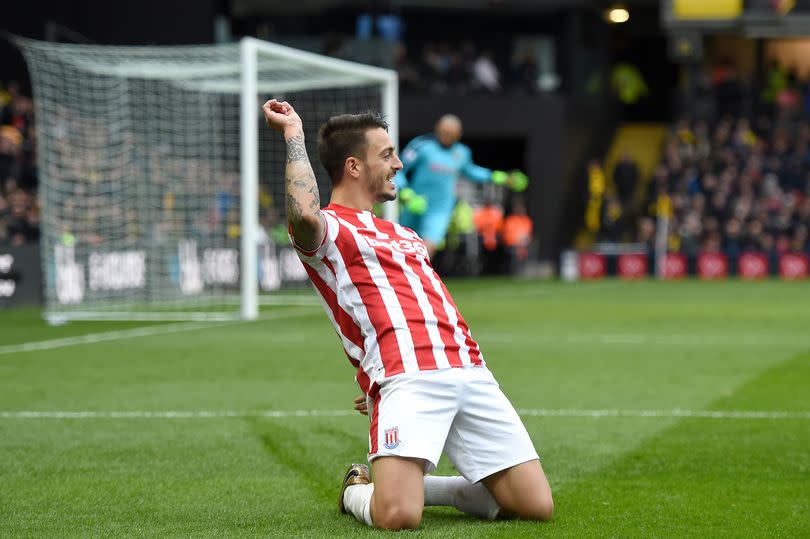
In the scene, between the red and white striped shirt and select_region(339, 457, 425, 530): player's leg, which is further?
the red and white striped shirt

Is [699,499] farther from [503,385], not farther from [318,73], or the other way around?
[318,73]

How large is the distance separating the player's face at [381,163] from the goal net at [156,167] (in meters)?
9.62

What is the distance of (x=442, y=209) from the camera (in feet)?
52.3

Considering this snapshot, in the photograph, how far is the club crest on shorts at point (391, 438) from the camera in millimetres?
4703

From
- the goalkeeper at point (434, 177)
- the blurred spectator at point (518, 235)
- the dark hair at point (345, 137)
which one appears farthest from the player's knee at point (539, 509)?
the blurred spectator at point (518, 235)

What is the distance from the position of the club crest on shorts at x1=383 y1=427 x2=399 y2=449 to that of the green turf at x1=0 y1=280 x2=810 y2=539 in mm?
298

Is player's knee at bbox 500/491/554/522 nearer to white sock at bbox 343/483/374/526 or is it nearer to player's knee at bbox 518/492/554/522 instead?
player's knee at bbox 518/492/554/522

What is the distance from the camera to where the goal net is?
15961 mm

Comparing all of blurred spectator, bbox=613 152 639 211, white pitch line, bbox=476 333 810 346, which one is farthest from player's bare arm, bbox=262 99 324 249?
blurred spectator, bbox=613 152 639 211

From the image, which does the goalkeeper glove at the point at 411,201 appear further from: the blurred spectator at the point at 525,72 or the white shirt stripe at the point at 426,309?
the blurred spectator at the point at 525,72

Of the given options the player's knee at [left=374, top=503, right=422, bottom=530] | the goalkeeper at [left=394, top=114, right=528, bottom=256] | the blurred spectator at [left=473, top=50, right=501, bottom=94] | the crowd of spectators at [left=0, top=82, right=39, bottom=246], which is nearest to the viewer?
the player's knee at [left=374, top=503, right=422, bottom=530]

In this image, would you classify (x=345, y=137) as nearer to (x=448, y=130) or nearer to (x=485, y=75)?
(x=448, y=130)

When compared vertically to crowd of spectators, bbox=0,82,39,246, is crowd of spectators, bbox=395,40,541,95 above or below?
above

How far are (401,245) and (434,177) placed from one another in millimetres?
10503
